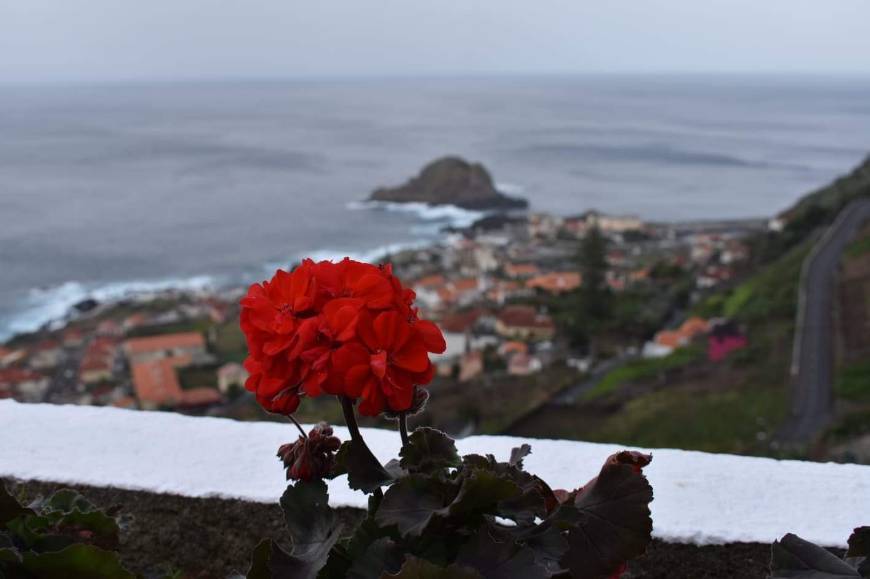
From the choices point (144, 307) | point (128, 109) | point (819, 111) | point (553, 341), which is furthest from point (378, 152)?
point (819, 111)

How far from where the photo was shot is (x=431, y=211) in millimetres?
41344

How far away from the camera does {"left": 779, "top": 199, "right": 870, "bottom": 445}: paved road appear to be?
10.0 meters

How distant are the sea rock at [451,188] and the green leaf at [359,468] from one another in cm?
4132

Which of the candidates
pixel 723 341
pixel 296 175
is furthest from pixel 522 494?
pixel 296 175

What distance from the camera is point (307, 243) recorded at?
103 feet

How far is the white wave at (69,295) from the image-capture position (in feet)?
74.7

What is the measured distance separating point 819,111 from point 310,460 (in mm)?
113340

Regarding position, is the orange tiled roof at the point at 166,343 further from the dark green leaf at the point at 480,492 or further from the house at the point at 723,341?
the dark green leaf at the point at 480,492

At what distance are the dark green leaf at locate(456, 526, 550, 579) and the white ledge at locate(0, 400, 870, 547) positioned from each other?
799 mm

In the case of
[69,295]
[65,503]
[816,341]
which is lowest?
[69,295]

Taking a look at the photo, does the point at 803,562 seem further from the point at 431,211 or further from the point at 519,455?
the point at 431,211

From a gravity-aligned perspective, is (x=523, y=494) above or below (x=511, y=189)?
above

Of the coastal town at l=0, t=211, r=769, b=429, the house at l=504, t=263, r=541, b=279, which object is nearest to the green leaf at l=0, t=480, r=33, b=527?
the coastal town at l=0, t=211, r=769, b=429

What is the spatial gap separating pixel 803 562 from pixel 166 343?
799 inches
